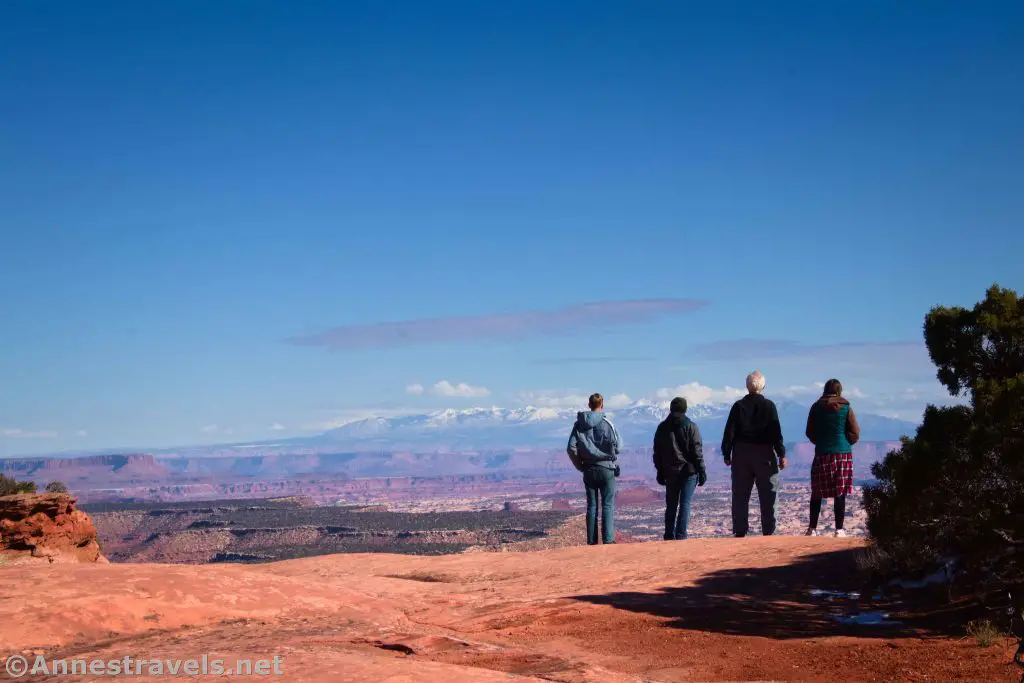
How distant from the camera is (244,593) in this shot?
434 inches

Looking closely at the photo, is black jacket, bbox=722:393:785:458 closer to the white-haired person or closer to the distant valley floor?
the white-haired person

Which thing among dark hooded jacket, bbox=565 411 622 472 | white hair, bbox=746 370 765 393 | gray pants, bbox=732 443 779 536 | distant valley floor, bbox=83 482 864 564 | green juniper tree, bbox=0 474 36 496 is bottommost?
distant valley floor, bbox=83 482 864 564

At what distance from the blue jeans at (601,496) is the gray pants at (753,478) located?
7.01 ft

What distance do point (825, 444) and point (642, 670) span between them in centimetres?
768

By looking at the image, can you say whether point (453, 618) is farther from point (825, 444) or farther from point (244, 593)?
point (825, 444)

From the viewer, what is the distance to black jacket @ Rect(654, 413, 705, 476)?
16.1 metres

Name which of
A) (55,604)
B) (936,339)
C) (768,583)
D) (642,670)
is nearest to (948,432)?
(936,339)

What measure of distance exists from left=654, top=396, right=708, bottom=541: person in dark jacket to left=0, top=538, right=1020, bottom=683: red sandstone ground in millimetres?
2028

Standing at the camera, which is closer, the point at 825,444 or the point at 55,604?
the point at 55,604

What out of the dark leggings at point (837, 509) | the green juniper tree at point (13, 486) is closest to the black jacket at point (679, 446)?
the dark leggings at point (837, 509)

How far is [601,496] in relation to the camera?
56.5 ft

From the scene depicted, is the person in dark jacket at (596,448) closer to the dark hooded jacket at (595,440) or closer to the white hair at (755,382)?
the dark hooded jacket at (595,440)

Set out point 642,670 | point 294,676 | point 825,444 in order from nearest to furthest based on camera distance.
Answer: point 294,676 < point 642,670 < point 825,444

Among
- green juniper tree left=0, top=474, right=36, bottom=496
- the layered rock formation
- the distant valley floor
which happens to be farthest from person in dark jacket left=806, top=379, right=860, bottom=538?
the distant valley floor
